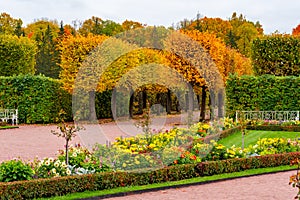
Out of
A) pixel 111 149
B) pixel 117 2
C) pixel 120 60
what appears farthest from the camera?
pixel 120 60

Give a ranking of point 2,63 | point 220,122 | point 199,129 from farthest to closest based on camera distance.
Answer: point 2,63, point 220,122, point 199,129

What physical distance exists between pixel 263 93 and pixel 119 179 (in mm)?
13361

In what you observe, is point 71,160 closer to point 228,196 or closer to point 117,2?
point 228,196

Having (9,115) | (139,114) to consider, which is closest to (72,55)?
(9,115)

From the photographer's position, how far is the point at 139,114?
30734 mm

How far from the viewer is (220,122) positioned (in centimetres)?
1650

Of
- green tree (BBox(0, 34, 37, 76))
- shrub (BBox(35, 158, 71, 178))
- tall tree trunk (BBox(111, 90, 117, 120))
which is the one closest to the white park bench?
green tree (BBox(0, 34, 37, 76))

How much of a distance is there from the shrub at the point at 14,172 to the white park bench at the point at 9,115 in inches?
594

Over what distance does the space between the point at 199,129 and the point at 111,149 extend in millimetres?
5284

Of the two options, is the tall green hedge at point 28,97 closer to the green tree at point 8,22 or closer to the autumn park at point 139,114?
the autumn park at point 139,114

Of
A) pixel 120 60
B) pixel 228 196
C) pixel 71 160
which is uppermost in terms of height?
pixel 120 60

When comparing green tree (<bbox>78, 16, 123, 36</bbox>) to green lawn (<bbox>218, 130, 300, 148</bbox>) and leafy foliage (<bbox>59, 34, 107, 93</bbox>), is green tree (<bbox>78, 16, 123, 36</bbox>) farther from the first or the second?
green lawn (<bbox>218, 130, 300, 148</bbox>)

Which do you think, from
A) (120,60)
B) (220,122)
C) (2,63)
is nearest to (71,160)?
(220,122)

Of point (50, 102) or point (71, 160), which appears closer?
point (71, 160)
